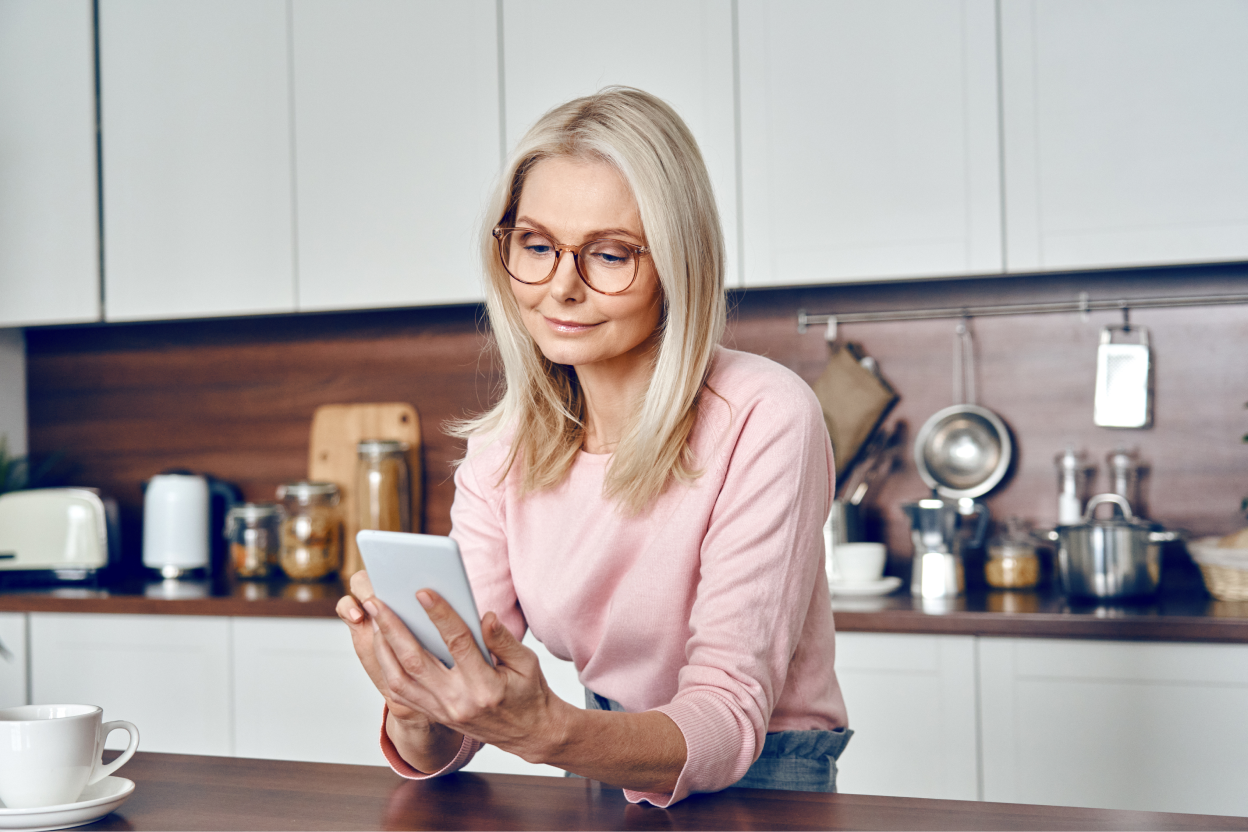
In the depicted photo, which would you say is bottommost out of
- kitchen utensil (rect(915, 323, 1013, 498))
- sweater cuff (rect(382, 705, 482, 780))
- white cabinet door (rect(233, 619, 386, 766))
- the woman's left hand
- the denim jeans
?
white cabinet door (rect(233, 619, 386, 766))

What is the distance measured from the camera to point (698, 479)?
3.44ft

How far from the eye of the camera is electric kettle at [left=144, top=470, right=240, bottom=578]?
2479 millimetres

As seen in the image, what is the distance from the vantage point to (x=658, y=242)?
1.01m

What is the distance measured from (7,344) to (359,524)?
1.22m

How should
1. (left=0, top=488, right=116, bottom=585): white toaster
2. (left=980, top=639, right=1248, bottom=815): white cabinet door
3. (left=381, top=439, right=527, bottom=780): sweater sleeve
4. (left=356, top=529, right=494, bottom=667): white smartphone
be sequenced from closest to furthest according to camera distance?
(left=356, top=529, right=494, bottom=667): white smartphone, (left=381, top=439, right=527, bottom=780): sweater sleeve, (left=980, top=639, right=1248, bottom=815): white cabinet door, (left=0, top=488, right=116, bottom=585): white toaster

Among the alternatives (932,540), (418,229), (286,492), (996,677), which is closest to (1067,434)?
(932,540)

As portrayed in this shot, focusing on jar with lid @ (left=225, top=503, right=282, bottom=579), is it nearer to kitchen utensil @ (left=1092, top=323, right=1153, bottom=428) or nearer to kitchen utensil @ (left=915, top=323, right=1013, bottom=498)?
kitchen utensil @ (left=915, top=323, right=1013, bottom=498)

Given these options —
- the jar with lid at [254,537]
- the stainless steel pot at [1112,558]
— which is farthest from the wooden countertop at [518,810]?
the jar with lid at [254,537]

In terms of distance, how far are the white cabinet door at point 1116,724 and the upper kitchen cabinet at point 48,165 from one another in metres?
2.16

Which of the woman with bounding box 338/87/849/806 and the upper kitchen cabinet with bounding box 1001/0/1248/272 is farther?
the upper kitchen cabinet with bounding box 1001/0/1248/272

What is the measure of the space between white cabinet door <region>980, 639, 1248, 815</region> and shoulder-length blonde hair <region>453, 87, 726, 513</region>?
3.36ft

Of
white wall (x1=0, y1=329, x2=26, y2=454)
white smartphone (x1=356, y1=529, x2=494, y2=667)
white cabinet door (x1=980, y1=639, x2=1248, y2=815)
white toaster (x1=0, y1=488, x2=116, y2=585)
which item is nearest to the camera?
white smartphone (x1=356, y1=529, x2=494, y2=667)

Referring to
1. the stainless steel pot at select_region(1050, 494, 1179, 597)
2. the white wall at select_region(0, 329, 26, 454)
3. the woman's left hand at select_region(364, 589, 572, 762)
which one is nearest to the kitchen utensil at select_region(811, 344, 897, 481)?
the stainless steel pot at select_region(1050, 494, 1179, 597)

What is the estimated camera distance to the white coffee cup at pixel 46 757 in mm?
781
